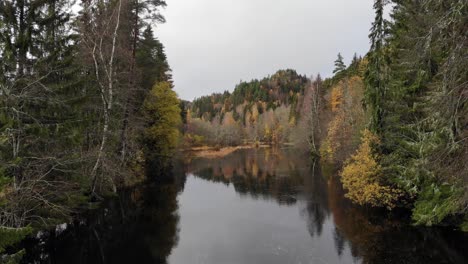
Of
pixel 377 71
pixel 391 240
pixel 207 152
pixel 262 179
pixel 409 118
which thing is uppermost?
pixel 377 71

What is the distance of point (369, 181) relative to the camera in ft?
61.8

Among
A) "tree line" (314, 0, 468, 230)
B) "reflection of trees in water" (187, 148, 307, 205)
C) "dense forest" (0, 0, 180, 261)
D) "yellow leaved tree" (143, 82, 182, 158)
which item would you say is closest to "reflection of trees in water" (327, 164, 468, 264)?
"tree line" (314, 0, 468, 230)

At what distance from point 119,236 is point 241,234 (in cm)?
561

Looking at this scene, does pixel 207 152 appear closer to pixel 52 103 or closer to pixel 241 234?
pixel 241 234

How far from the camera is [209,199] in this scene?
23.2 metres

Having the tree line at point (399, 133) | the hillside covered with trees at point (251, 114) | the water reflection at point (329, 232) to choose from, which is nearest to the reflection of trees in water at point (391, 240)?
the water reflection at point (329, 232)

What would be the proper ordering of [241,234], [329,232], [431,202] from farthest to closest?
[329,232]
[241,234]
[431,202]

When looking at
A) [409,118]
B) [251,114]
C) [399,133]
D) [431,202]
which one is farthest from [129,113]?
[251,114]

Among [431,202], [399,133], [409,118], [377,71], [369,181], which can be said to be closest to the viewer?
[431,202]

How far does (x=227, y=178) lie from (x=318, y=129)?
62.4ft

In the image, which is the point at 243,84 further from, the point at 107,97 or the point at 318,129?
the point at 107,97

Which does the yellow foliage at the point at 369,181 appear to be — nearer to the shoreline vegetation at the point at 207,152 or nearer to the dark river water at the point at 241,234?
the dark river water at the point at 241,234

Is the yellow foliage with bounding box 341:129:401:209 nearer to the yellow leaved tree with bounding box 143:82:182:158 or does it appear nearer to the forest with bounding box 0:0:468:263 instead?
the forest with bounding box 0:0:468:263

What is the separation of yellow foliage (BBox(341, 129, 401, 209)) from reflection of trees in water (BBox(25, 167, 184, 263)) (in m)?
10.5
